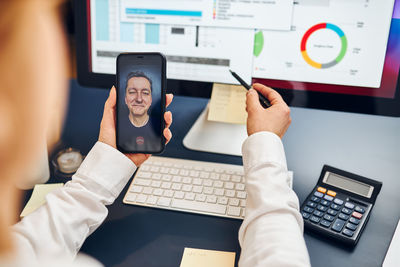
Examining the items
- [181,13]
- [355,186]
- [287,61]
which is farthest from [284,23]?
[355,186]

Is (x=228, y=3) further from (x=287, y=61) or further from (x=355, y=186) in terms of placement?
(x=355, y=186)

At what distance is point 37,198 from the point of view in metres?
0.64

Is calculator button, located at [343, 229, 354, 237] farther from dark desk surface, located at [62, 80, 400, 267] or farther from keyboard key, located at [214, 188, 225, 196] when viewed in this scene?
keyboard key, located at [214, 188, 225, 196]

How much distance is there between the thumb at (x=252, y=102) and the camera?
0.64 meters

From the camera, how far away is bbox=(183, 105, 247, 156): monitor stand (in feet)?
2.62

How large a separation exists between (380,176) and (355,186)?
126mm

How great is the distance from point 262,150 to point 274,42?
25 centimetres

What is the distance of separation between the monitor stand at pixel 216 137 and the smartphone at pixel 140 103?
19 centimetres

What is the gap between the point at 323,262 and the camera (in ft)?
1.79

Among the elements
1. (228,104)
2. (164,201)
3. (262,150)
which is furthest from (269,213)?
(228,104)

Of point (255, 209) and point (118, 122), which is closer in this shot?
point (255, 209)

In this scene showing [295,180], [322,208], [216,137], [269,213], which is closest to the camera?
[269,213]

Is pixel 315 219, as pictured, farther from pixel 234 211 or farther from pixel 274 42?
pixel 274 42

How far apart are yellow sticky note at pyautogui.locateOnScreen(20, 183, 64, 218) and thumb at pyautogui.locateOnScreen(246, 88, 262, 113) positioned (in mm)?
349
